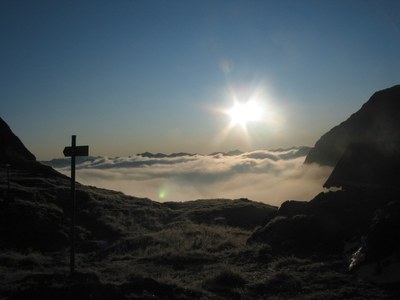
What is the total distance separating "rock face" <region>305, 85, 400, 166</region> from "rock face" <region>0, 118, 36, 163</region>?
130 ft

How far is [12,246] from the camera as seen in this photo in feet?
77.5

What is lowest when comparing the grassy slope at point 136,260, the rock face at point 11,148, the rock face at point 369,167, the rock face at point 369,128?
the grassy slope at point 136,260

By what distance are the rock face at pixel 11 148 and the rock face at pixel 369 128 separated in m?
39.6

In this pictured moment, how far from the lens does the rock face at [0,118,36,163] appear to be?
5081 cm

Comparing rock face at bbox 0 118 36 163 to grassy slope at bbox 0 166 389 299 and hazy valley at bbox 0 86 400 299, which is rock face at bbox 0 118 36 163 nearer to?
hazy valley at bbox 0 86 400 299

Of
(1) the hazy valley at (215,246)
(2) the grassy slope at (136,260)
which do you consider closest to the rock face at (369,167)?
(1) the hazy valley at (215,246)

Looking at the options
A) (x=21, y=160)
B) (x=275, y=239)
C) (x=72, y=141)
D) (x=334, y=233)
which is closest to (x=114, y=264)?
(x=72, y=141)

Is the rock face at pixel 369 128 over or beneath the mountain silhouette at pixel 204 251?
over

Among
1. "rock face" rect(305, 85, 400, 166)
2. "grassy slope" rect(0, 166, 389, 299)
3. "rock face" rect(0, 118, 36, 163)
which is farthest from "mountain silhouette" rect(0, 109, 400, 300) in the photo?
"rock face" rect(0, 118, 36, 163)

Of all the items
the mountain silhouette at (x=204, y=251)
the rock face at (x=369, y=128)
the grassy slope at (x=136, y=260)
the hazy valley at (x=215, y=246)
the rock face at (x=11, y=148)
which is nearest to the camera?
the grassy slope at (x=136, y=260)

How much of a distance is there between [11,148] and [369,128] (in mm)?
59818

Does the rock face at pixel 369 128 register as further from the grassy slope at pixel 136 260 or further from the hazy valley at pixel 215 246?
the grassy slope at pixel 136 260

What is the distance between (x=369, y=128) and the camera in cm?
7531

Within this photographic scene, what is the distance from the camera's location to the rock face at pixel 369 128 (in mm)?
53547
